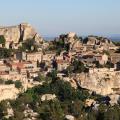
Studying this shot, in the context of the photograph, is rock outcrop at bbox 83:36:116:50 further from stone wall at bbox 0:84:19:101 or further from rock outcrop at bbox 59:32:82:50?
stone wall at bbox 0:84:19:101

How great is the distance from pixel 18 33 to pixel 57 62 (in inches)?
319

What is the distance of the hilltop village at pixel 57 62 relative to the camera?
3794 centimetres

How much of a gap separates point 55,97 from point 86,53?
8643 millimetres

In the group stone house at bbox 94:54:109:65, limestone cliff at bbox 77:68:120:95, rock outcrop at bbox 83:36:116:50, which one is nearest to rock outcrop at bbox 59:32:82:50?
rock outcrop at bbox 83:36:116:50

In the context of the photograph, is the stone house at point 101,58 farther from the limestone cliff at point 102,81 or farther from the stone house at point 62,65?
the limestone cliff at point 102,81

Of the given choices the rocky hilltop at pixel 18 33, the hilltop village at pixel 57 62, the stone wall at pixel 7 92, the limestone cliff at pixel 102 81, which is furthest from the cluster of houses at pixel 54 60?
the rocky hilltop at pixel 18 33

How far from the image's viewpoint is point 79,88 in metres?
38.9

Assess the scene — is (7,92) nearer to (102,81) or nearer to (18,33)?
(102,81)

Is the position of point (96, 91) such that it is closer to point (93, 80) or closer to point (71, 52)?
point (93, 80)

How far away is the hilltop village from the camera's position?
124ft

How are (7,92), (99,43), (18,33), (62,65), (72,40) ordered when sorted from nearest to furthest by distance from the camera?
1. (7,92)
2. (62,65)
3. (72,40)
4. (99,43)
5. (18,33)

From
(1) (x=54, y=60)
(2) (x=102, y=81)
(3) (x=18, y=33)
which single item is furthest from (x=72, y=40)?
(2) (x=102, y=81)

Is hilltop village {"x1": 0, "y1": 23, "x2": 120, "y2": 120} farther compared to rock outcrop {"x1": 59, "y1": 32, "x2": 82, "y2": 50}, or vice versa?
rock outcrop {"x1": 59, "y1": 32, "x2": 82, "y2": 50}

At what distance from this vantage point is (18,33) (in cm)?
4925
